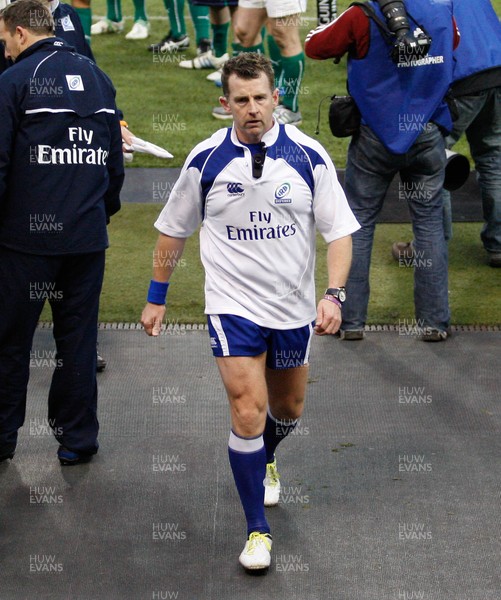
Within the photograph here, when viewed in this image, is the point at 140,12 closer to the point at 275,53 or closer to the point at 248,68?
the point at 275,53

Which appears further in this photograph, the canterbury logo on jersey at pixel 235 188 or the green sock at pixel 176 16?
the green sock at pixel 176 16

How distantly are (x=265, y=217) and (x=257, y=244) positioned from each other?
120 millimetres

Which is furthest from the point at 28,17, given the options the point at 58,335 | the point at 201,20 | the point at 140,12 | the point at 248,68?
the point at 140,12

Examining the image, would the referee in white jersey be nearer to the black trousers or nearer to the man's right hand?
the man's right hand

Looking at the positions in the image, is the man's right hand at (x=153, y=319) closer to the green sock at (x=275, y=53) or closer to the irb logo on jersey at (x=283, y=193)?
the irb logo on jersey at (x=283, y=193)

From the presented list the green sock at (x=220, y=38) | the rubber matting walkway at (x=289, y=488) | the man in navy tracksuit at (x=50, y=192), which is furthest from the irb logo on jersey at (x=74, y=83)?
the green sock at (x=220, y=38)

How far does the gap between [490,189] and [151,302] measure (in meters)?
3.87

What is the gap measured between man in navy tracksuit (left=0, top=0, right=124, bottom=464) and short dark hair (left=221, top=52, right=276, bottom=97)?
2.90 ft

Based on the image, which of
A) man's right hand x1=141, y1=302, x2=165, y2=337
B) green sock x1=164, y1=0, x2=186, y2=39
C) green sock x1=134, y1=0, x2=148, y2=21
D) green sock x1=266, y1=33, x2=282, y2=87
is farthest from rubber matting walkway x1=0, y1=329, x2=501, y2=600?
green sock x1=134, y1=0, x2=148, y2=21

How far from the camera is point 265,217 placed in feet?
16.3

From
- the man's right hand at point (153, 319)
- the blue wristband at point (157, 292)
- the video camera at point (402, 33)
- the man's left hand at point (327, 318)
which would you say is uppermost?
the video camera at point (402, 33)

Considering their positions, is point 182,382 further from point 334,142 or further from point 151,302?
point 334,142

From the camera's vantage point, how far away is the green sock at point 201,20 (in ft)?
44.0

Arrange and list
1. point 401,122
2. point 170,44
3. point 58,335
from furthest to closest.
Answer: point 170,44
point 401,122
point 58,335
